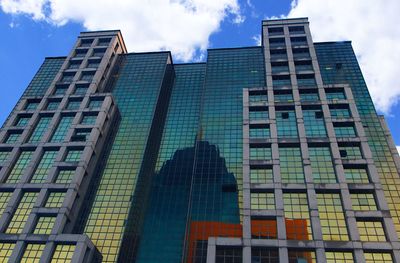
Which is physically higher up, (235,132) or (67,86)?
(67,86)

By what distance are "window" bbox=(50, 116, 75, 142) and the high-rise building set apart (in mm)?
335

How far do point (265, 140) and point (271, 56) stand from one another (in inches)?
1330

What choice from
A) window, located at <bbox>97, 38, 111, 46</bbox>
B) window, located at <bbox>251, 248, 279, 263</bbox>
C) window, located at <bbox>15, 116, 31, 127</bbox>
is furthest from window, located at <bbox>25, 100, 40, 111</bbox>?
window, located at <bbox>251, 248, 279, 263</bbox>

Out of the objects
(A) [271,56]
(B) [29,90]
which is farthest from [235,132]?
(B) [29,90]

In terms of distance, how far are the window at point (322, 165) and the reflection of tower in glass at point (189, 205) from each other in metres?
16.6

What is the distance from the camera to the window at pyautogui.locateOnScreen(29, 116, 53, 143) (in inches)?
3503

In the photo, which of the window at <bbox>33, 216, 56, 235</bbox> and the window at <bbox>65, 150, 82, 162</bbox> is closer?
the window at <bbox>33, 216, 56, 235</bbox>

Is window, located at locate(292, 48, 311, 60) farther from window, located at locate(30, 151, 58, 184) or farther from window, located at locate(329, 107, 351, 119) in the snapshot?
window, located at locate(30, 151, 58, 184)

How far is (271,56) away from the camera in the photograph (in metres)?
101

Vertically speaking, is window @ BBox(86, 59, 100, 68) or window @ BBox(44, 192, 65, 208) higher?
window @ BBox(86, 59, 100, 68)

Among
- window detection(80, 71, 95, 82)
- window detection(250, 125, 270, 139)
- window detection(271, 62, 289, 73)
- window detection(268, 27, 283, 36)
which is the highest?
window detection(268, 27, 283, 36)

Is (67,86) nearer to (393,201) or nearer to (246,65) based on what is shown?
(246,65)

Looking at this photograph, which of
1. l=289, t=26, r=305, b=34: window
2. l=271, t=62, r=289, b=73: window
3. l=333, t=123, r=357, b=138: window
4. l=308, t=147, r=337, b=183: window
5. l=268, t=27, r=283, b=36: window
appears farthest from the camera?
l=268, t=27, r=283, b=36: window

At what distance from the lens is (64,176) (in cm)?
7969
